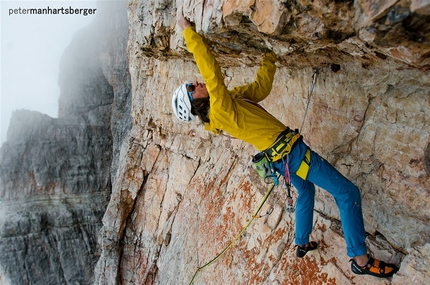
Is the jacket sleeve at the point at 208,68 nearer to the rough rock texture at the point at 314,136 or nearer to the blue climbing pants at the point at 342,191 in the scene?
the rough rock texture at the point at 314,136

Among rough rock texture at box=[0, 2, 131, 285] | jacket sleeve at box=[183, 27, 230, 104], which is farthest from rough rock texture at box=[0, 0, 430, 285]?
rough rock texture at box=[0, 2, 131, 285]

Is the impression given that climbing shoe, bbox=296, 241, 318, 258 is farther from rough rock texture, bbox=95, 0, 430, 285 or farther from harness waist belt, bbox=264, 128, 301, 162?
harness waist belt, bbox=264, 128, 301, 162

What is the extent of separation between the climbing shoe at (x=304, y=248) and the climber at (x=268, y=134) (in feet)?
1.00

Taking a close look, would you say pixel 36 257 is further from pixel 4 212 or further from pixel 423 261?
pixel 423 261

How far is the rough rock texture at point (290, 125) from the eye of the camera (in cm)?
329

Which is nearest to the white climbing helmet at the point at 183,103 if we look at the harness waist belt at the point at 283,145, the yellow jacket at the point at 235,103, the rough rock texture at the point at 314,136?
the yellow jacket at the point at 235,103

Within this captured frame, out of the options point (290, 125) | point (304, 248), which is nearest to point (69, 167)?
point (290, 125)

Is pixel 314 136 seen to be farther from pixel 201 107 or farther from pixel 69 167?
pixel 69 167

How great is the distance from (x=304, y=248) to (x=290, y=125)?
90.5 inches

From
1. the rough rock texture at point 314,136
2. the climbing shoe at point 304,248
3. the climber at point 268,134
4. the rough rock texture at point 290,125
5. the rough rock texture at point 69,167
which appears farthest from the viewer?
the rough rock texture at point 69,167

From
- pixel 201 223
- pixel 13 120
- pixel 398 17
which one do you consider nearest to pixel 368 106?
pixel 398 17

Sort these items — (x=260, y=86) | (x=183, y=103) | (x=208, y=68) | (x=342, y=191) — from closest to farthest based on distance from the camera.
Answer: (x=208, y=68) < (x=342, y=191) < (x=183, y=103) < (x=260, y=86)

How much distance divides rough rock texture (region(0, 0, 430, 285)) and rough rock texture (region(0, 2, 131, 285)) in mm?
10950

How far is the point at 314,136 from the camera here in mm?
5473
